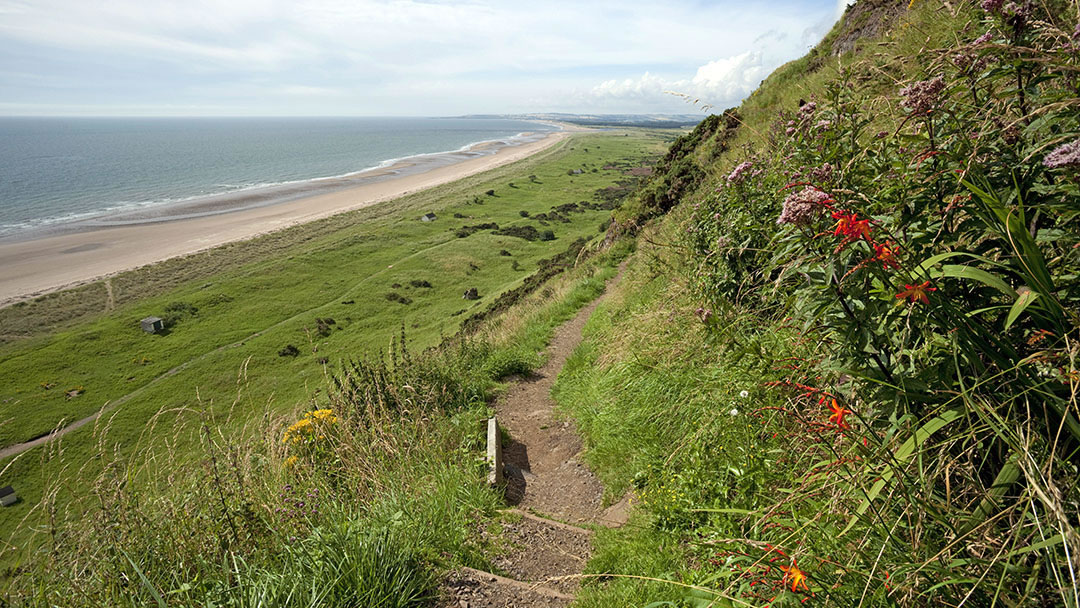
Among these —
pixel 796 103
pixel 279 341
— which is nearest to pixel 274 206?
pixel 279 341

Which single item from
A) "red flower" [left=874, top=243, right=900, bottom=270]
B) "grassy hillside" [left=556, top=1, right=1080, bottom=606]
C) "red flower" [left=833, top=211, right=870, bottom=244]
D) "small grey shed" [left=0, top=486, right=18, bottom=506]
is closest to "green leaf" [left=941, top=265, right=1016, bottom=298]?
"grassy hillside" [left=556, top=1, right=1080, bottom=606]

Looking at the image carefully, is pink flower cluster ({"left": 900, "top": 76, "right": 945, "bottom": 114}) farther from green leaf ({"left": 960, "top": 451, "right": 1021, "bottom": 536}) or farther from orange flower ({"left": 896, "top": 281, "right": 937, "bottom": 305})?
green leaf ({"left": 960, "top": 451, "right": 1021, "bottom": 536})

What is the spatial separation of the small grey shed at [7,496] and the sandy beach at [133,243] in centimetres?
2213

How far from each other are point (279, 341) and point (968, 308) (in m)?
31.9

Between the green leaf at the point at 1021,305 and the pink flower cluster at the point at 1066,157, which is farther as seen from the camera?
the green leaf at the point at 1021,305

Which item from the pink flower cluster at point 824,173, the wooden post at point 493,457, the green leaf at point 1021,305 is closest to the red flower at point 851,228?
the green leaf at point 1021,305

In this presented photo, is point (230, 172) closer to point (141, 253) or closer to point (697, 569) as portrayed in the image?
point (141, 253)

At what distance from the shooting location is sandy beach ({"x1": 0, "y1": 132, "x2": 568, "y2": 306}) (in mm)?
38219

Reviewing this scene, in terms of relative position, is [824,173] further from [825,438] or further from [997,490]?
[997,490]

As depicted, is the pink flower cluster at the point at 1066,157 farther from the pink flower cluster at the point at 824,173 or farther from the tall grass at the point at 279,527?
the tall grass at the point at 279,527

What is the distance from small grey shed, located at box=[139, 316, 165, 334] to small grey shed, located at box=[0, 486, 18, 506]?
14005 millimetres

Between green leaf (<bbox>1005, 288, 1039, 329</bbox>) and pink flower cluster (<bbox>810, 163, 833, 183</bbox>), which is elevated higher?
pink flower cluster (<bbox>810, 163, 833, 183</bbox>)

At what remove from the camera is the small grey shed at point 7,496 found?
17625mm

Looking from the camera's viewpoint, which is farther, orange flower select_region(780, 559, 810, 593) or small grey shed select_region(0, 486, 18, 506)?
small grey shed select_region(0, 486, 18, 506)
